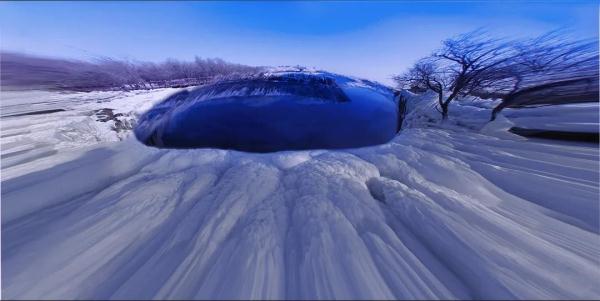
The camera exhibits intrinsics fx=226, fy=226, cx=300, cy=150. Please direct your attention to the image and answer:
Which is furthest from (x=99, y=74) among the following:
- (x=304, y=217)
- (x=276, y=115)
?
(x=304, y=217)

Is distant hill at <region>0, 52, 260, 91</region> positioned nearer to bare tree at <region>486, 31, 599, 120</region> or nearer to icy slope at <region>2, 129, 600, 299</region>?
icy slope at <region>2, 129, 600, 299</region>

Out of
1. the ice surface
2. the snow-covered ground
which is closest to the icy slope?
the snow-covered ground

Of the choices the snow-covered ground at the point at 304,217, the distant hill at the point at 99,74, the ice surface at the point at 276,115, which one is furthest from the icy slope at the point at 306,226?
the distant hill at the point at 99,74

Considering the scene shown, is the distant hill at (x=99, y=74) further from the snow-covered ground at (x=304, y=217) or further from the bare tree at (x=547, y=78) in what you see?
the bare tree at (x=547, y=78)

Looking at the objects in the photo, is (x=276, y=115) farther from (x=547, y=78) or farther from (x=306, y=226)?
(x=547, y=78)

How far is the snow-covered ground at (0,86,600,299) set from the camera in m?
1.40

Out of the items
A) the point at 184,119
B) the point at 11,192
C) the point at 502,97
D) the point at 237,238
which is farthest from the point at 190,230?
the point at 502,97

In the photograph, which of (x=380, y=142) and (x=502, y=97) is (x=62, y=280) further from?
(x=502, y=97)

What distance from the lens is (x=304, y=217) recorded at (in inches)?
75.6

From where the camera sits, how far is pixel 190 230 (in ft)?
5.84

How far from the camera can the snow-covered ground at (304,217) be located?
55.0 inches

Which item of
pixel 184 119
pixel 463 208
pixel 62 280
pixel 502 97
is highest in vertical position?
pixel 502 97

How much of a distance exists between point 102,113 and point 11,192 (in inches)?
78.4

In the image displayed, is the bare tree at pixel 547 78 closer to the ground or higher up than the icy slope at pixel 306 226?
higher up
